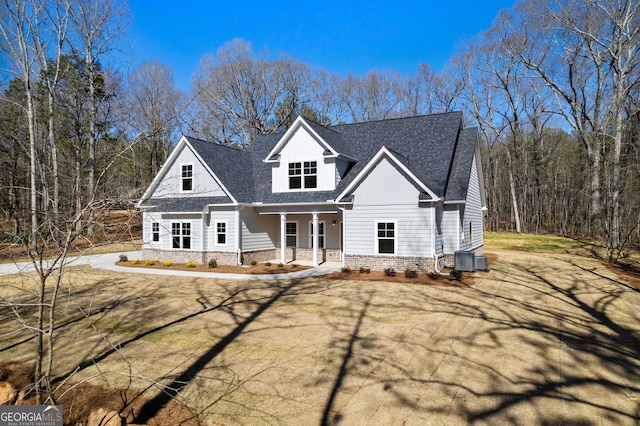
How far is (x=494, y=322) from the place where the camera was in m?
9.02

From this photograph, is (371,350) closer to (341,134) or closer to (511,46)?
(341,134)

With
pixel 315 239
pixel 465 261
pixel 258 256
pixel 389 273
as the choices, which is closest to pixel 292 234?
pixel 258 256

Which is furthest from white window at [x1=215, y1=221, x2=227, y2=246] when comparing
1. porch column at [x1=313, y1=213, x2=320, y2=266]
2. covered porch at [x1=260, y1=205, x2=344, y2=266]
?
porch column at [x1=313, y1=213, x2=320, y2=266]

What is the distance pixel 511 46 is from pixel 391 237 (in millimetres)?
29383

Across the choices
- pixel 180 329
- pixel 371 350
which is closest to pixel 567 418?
pixel 371 350

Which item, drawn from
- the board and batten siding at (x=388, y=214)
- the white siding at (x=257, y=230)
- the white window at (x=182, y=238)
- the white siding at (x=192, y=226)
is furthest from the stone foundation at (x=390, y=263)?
the white window at (x=182, y=238)

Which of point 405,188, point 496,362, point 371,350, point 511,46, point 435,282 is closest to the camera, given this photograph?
point 496,362

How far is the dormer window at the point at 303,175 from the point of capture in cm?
1911

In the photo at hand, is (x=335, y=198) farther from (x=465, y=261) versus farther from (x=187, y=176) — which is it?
(x=187, y=176)

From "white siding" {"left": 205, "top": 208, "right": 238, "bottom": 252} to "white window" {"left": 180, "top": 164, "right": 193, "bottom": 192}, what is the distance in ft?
7.94

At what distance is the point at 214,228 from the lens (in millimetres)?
19203

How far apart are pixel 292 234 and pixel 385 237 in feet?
21.3

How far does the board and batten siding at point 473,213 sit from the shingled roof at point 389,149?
75.7 inches

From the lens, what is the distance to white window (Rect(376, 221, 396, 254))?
16.1 metres
